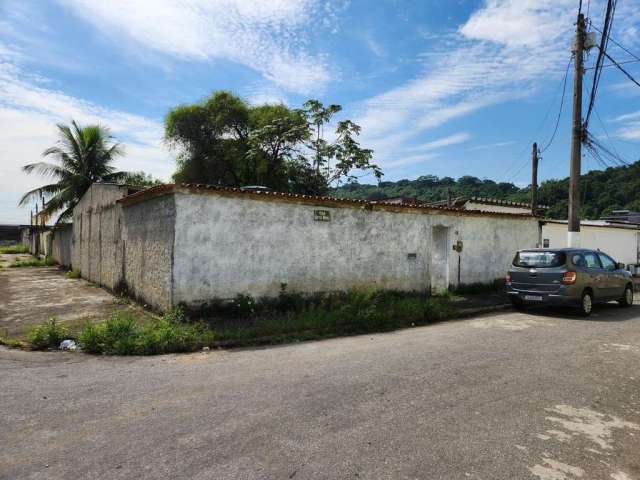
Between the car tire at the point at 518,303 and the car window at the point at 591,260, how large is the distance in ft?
5.92

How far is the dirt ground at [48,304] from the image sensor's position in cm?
866

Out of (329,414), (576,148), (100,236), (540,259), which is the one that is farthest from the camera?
(100,236)

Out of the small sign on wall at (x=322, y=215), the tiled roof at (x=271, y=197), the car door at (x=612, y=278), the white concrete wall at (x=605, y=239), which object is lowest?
the car door at (x=612, y=278)

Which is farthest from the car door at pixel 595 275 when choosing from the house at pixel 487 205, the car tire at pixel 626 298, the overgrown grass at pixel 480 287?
the house at pixel 487 205

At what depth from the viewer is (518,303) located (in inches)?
422

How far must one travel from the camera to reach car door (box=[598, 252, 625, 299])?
10766 mm

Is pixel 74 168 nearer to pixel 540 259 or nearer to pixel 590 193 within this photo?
pixel 540 259

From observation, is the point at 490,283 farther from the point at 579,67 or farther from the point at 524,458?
the point at 524,458

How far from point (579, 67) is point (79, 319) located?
1618 centimetres

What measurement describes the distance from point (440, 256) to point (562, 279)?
408 centimetres

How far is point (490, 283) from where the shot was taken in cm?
1438

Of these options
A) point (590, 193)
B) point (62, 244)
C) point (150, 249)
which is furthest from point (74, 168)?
point (590, 193)

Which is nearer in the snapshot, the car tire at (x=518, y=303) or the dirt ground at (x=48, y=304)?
the dirt ground at (x=48, y=304)

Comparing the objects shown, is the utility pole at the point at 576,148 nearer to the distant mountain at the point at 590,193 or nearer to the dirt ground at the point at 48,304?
the dirt ground at the point at 48,304
